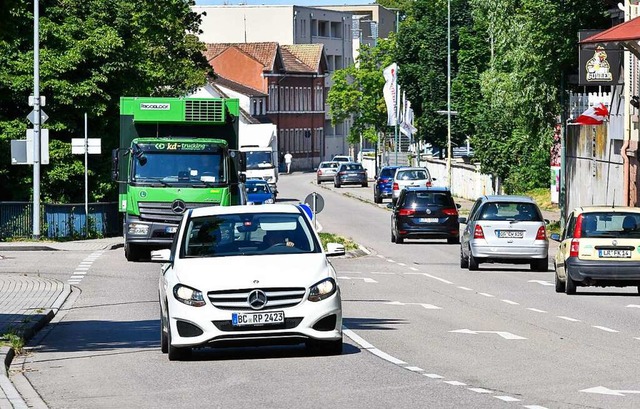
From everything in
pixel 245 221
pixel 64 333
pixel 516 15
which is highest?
pixel 516 15

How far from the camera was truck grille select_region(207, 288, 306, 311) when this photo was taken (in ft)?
51.3

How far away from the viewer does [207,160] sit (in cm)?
3419

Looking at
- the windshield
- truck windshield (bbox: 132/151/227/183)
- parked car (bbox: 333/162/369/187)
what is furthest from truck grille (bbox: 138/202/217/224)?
parked car (bbox: 333/162/369/187)

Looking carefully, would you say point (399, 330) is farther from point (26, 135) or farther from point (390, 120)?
point (390, 120)

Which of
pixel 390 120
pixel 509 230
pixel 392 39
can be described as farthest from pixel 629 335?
pixel 392 39

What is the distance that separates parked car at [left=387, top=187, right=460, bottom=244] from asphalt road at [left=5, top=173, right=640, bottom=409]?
51.8 ft

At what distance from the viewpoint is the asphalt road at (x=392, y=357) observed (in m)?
13.1

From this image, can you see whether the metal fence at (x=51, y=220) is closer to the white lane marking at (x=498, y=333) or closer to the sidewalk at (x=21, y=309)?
the sidewalk at (x=21, y=309)

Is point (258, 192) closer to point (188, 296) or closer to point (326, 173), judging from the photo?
point (326, 173)

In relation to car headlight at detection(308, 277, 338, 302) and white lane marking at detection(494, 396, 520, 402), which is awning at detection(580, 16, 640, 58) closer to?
car headlight at detection(308, 277, 338, 302)

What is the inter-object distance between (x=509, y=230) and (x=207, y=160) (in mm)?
6638

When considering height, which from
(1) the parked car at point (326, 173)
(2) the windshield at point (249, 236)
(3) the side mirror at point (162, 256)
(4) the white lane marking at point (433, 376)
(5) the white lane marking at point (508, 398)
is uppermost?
(2) the windshield at point (249, 236)

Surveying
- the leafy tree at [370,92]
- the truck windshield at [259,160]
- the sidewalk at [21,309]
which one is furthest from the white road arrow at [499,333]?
the leafy tree at [370,92]

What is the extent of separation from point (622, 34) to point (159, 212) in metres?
14.1
